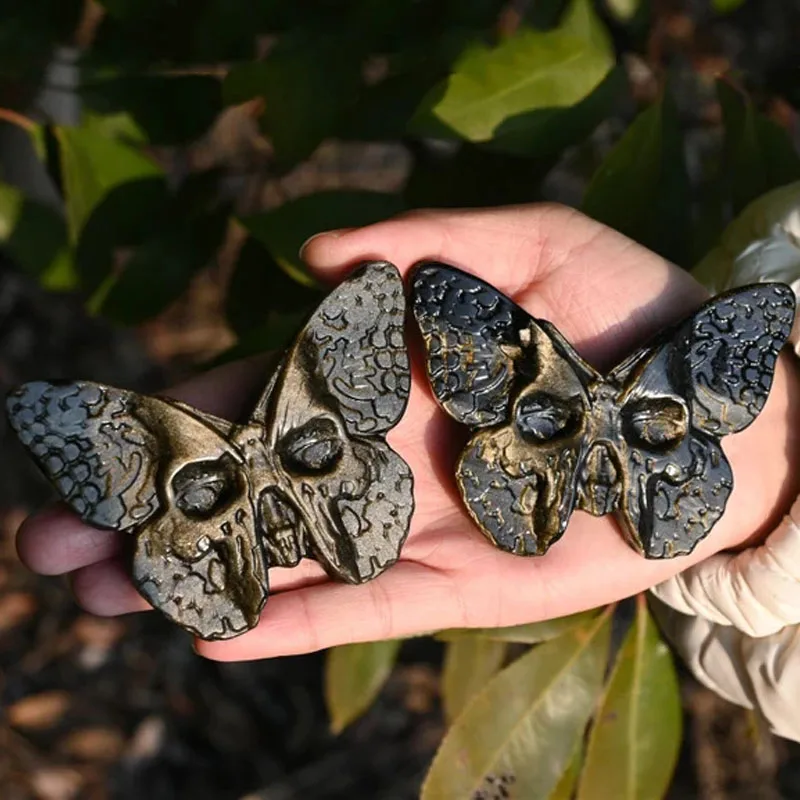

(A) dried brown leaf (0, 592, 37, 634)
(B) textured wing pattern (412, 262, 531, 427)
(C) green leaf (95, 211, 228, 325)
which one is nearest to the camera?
(B) textured wing pattern (412, 262, 531, 427)

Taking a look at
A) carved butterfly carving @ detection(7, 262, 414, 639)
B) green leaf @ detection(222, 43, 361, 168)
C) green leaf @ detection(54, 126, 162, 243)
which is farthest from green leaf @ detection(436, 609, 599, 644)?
green leaf @ detection(54, 126, 162, 243)

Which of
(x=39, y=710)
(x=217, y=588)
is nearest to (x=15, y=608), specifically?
(x=39, y=710)

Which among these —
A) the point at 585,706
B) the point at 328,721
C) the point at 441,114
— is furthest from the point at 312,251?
the point at 328,721

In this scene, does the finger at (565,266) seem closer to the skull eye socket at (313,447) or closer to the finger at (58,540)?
the skull eye socket at (313,447)

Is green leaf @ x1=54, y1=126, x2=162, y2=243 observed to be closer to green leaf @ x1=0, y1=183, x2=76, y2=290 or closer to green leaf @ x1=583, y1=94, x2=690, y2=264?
green leaf @ x1=0, y1=183, x2=76, y2=290

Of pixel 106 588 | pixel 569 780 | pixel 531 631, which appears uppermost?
pixel 106 588

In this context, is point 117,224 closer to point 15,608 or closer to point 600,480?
point 600,480
